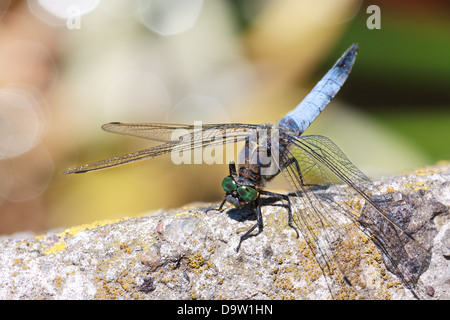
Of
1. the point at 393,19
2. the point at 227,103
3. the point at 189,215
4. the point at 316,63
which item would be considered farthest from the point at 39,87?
the point at 393,19

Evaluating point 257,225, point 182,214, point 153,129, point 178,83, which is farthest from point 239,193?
point 178,83

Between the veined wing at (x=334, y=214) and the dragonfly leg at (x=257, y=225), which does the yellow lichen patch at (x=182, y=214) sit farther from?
the veined wing at (x=334, y=214)

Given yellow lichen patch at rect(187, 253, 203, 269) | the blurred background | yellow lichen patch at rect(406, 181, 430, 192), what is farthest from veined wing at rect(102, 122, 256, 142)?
yellow lichen patch at rect(406, 181, 430, 192)

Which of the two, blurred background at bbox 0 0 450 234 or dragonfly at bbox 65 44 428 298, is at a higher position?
blurred background at bbox 0 0 450 234

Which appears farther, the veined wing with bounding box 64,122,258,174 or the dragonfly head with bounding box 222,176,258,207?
the veined wing with bounding box 64,122,258,174

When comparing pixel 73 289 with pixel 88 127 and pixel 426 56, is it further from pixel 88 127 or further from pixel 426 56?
pixel 426 56

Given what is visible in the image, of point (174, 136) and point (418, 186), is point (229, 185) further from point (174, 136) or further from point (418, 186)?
point (418, 186)

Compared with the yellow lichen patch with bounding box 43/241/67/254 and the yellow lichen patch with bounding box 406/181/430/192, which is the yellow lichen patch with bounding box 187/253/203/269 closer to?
the yellow lichen patch with bounding box 43/241/67/254
